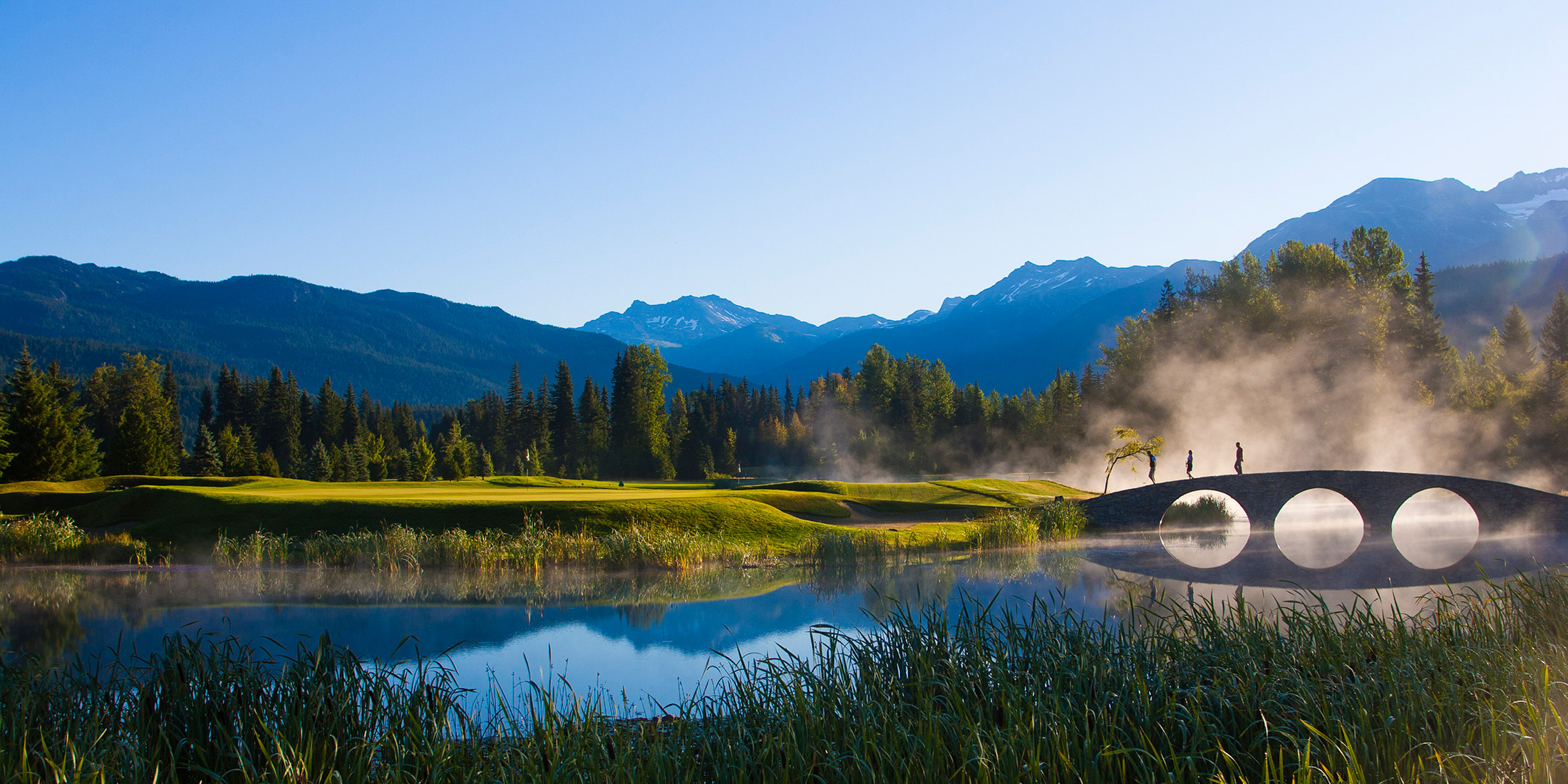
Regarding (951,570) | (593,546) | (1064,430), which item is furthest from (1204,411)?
(593,546)

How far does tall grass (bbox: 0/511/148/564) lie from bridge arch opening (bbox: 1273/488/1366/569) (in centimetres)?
3137

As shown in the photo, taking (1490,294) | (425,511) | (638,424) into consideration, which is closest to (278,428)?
(638,424)

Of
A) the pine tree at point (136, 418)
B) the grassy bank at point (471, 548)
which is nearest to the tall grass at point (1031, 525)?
the grassy bank at point (471, 548)

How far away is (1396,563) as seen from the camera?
2416cm

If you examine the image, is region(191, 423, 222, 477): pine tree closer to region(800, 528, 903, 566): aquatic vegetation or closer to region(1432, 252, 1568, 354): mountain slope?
region(800, 528, 903, 566): aquatic vegetation

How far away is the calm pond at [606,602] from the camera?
1222 cm

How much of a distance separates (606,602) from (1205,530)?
26250 mm

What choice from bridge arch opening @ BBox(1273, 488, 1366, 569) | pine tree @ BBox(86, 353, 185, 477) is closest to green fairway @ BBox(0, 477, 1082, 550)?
bridge arch opening @ BBox(1273, 488, 1366, 569)

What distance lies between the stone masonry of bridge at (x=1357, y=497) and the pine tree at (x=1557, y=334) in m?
26.4

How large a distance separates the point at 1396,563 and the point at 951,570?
14157mm

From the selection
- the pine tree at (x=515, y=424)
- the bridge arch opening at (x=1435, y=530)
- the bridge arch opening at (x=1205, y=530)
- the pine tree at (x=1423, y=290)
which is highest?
the pine tree at (x=1423, y=290)

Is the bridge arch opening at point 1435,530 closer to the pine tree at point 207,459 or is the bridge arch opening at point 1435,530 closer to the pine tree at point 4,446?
the pine tree at point 4,446

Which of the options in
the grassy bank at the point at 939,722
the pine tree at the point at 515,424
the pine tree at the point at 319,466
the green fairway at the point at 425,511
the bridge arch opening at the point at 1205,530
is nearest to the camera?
the grassy bank at the point at 939,722

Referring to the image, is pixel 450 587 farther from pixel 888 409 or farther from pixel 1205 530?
pixel 888 409
